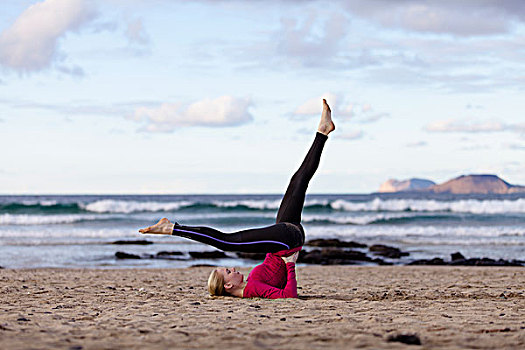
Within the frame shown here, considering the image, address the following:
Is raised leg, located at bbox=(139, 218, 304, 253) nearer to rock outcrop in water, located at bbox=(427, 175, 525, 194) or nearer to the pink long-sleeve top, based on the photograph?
the pink long-sleeve top

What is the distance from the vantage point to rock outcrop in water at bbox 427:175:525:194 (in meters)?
70.9

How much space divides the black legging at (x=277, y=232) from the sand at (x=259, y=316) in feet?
1.99

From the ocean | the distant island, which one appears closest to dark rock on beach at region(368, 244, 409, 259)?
the ocean

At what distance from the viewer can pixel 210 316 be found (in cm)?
534

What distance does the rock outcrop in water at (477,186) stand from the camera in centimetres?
7094

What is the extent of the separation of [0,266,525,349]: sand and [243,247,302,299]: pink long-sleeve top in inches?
8.6

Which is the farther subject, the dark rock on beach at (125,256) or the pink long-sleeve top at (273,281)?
the dark rock on beach at (125,256)

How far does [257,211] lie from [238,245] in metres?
34.3

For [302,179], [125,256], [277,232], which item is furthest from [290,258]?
[125,256]

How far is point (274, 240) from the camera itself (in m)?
6.08

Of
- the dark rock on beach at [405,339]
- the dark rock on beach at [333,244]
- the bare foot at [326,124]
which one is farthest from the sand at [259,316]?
the dark rock on beach at [333,244]

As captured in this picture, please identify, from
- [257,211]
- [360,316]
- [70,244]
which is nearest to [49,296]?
[360,316]

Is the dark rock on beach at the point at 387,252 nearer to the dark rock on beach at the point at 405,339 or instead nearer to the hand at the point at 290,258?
the hand at the point at 290,258

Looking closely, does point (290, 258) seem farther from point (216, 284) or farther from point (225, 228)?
point (225, 228)
